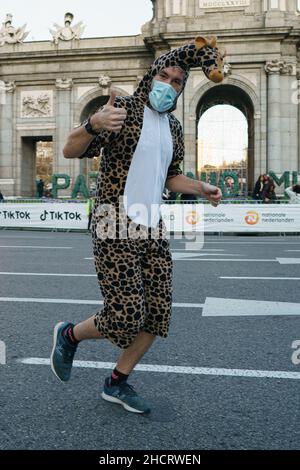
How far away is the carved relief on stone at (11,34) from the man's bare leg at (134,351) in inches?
1451

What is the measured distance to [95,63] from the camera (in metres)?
35.6

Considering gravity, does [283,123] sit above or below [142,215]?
above

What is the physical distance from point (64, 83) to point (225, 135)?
11424 mm

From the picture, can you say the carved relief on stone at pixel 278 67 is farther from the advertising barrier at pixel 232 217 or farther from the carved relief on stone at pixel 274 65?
the advertising barrier at pixel 232 217

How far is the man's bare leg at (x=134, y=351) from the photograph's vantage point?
334 centimetres

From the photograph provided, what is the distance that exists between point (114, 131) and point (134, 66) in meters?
33.5

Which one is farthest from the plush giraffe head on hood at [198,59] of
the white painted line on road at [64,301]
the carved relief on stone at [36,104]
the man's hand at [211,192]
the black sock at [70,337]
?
the carved relief on stone at [36,104]

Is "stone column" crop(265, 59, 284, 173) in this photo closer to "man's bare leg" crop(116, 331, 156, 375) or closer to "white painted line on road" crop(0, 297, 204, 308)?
"white painted line on road" crop(0, 297, 204, 308)

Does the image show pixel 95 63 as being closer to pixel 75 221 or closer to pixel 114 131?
pixel 75 221

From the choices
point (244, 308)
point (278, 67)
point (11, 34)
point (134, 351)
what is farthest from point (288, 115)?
point (134, 351)

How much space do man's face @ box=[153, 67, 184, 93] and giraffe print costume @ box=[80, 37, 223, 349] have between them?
2 centimetres

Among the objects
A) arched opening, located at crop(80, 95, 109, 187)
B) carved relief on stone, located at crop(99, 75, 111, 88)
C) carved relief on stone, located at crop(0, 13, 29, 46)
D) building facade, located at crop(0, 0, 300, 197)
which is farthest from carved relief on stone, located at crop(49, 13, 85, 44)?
arched opening, located at crop(80, 95, 109, 187)

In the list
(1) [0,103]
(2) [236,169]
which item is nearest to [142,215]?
(1) [0,103]

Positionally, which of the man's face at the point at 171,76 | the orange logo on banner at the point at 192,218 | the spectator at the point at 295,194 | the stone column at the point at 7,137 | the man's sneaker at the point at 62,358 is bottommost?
the man's sneaker at the point at 62,358
